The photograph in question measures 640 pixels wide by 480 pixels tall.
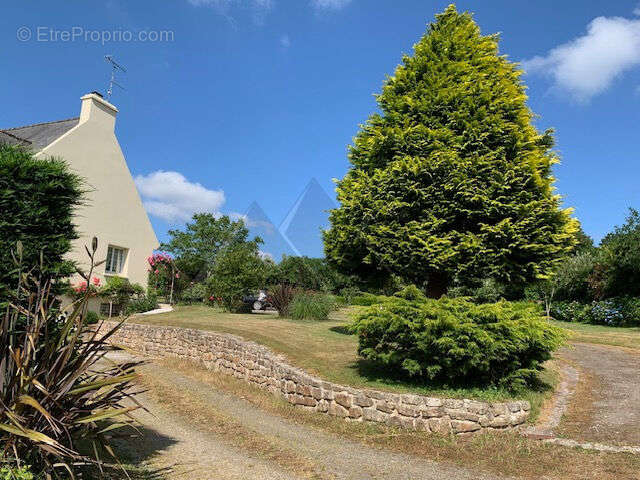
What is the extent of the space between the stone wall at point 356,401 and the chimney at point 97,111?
558 inches

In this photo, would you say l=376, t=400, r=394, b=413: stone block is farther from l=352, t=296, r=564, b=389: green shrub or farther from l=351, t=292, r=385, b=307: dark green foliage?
l=351, t=292, r=385, b=307: dark green foliage

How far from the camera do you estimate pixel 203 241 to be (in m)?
34.4

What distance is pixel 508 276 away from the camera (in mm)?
8141

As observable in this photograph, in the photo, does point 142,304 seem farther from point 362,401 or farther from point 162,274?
point 362,401

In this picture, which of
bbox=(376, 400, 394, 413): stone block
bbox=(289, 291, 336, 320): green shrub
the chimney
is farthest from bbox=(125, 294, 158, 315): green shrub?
bbox=(376, 400, 394, 413): stone block

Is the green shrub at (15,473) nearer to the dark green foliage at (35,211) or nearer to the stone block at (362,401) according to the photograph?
the dark green foliage at (35,211)

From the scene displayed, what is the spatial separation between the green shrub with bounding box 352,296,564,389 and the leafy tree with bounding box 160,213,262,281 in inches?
1027

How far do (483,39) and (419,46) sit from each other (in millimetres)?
1342

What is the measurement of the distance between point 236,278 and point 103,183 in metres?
8.01

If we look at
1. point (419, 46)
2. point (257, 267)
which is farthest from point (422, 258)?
point (257, 267)

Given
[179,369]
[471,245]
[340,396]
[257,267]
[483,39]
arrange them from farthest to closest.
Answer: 1. [257,267]
2. [179,369]
3. [483,39]
4. [471,245]
5. [340,396]

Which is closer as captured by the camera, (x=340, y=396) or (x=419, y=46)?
(x=340, y=396)

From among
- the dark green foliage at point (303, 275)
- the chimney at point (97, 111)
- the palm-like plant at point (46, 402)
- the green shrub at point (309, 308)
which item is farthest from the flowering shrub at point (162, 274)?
the palm-like plant at point (46, 402)

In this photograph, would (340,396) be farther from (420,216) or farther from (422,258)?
(420,216)
